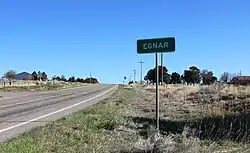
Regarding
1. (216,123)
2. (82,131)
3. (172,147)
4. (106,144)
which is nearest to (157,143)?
(172,147)

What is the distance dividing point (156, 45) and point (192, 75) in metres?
135

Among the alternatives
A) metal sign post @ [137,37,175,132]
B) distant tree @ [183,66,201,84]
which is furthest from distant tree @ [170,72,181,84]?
metal sign post @ [137,37,175,132]

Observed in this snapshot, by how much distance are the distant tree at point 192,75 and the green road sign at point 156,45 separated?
13289 centimetres

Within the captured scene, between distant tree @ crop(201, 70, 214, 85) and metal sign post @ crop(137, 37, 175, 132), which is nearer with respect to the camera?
metal sign post @ crop(137, 37, 175, 132)

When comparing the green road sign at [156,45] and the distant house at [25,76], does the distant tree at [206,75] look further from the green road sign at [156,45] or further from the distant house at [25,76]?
the green road sign at [156,45]

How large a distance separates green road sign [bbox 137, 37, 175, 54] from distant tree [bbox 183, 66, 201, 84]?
13289cm

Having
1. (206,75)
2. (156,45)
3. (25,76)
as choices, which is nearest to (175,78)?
(206,75)

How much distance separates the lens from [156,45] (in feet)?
33.5

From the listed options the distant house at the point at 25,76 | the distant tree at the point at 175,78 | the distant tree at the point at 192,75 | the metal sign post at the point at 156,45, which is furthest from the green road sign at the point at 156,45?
the distant house at the point at 25,76

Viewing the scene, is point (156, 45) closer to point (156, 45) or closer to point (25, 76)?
point (156, 45)

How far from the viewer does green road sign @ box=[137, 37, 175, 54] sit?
33.0ft

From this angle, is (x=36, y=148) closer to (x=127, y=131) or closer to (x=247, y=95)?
(x=127, y=131)

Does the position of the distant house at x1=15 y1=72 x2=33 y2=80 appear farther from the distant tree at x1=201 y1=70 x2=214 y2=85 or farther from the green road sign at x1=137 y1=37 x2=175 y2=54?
the green road sign at x1=137 y1=37 x2=175 y2=54

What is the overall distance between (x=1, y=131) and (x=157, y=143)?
575 centimetres
